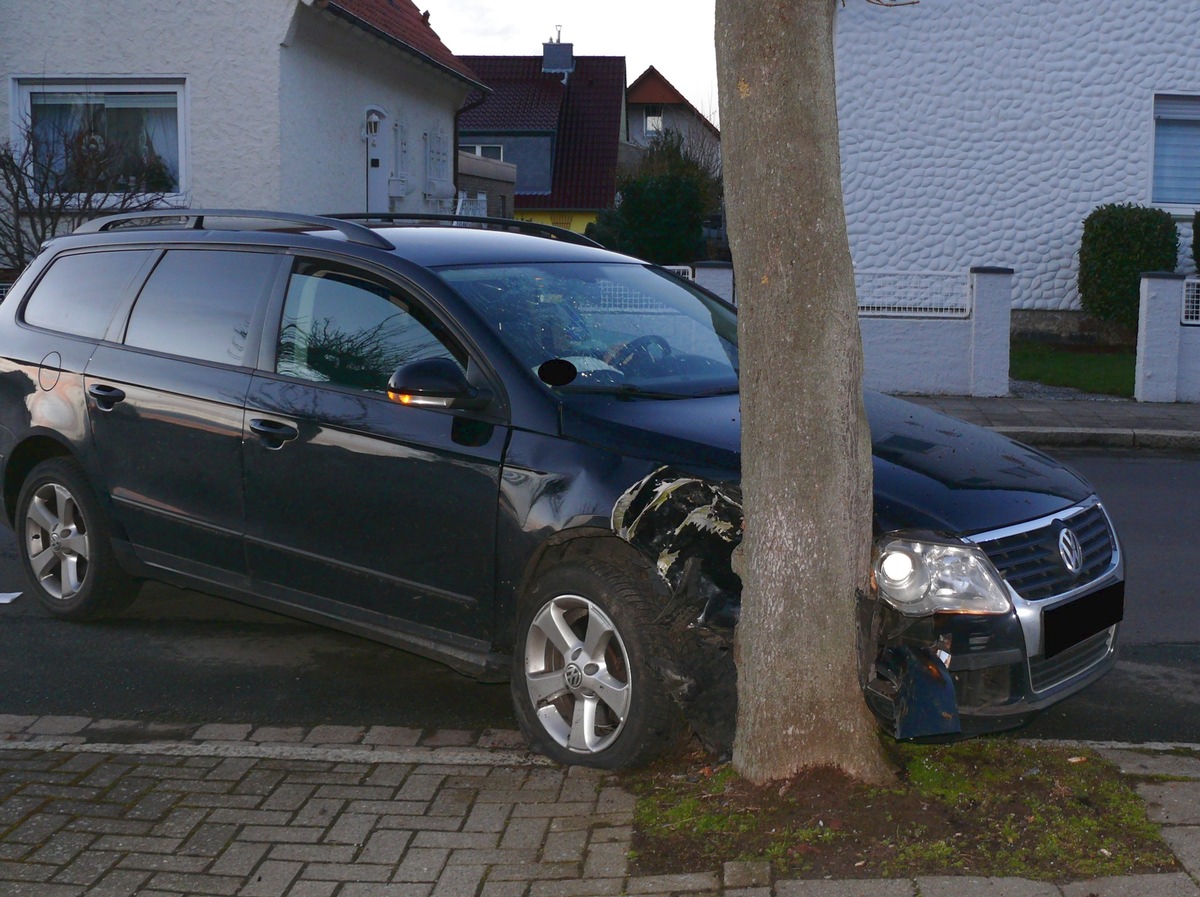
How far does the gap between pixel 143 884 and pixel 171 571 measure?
2334 mm

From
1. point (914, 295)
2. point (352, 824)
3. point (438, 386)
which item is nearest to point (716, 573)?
point (438, 386)

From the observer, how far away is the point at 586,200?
53.9 meters

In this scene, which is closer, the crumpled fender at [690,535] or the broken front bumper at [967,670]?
the broken front bumper at [967,670]

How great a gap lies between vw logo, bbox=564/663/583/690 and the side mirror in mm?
950

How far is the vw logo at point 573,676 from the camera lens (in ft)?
14.5

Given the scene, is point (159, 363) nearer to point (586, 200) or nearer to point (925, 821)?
point (925, 821)

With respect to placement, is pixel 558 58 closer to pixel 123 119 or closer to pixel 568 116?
pixel 568 116

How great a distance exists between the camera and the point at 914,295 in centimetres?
1466

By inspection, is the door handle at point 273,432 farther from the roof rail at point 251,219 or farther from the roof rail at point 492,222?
the roof rail at point 492,222

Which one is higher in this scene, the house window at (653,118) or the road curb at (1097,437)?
the house window at (653,118)

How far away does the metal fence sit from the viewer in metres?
14.6

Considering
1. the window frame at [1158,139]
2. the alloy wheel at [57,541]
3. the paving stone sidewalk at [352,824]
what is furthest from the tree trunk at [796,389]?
the window frame at [1158,139]

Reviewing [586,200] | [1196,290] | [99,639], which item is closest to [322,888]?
[99,639]

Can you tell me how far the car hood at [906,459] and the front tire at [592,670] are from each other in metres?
0.44
